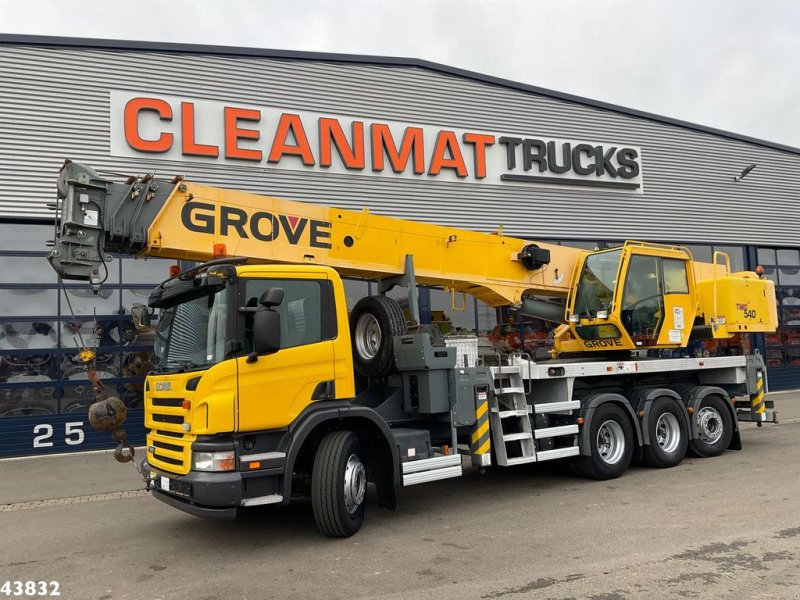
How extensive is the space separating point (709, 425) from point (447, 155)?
8493 mm

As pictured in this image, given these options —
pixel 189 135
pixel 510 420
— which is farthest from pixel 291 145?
pixel 510 420

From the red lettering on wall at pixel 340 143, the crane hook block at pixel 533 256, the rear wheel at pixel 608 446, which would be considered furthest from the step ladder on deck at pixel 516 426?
the red lettering on wall at pixel 340 143

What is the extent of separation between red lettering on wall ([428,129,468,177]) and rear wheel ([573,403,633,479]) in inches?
319

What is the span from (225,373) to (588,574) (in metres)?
3.34

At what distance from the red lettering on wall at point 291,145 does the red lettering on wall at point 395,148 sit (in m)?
1.56

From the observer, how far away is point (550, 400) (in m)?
8.53

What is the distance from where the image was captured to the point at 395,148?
14.6 m

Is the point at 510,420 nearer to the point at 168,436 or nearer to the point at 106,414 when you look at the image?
the point at 168,436

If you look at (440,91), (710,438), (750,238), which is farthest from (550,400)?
(750,238)

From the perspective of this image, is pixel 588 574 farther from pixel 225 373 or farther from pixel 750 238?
pixel 750 238

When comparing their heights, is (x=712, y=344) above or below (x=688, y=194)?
below

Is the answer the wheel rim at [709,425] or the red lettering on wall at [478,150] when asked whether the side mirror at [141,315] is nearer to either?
the wheel rim at [709,425]

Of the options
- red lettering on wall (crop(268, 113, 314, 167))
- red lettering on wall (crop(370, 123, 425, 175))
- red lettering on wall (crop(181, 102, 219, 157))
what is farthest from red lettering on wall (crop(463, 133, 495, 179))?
red lettering on wall (crop(181, 102, 219, 157))

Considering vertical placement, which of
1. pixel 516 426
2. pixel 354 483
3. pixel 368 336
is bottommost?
pixel 354 483
